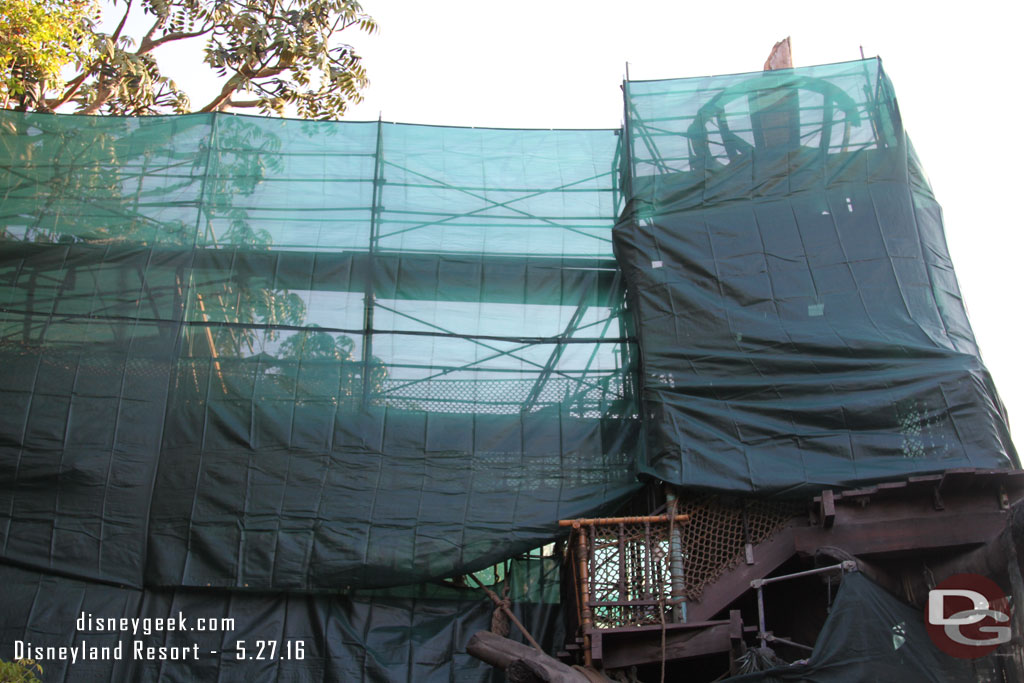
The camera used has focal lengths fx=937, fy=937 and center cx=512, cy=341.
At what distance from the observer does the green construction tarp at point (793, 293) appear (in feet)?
27.8

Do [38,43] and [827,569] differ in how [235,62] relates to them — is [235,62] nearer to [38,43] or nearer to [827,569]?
[38,43]

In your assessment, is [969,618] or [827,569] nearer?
[969,618]

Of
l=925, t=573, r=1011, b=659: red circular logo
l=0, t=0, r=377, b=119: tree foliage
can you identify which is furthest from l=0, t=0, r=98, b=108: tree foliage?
l=925, t=573, r=1011, b=659: red circular logo

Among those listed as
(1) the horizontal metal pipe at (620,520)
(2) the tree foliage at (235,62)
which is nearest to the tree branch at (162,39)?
(2) the tree foliage at (235,62)

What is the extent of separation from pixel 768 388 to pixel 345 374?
4.20m

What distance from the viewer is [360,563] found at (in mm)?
8633

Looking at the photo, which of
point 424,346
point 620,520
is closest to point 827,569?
point 620,520

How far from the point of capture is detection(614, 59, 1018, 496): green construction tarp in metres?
8.48

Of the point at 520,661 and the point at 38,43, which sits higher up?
the point at 38,43

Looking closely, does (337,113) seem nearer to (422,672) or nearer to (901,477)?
(422,672)

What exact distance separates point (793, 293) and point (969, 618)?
3465 millimetres

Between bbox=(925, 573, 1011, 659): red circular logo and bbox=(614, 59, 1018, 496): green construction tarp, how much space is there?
110 centimetres

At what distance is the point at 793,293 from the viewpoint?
9.41 meters

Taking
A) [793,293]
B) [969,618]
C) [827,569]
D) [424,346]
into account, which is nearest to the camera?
[969,618]
